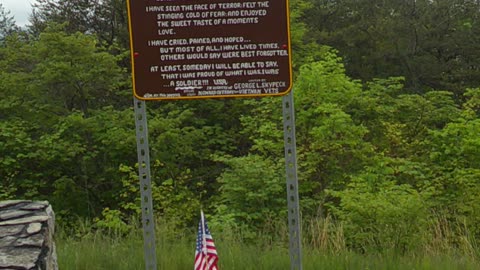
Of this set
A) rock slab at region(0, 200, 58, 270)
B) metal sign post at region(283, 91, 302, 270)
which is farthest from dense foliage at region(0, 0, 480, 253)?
rock slab at region(0, 200, 58, 270)

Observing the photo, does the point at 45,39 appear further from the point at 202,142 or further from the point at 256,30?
the point at 256,30

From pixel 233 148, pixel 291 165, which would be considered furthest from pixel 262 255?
pixel 233 148

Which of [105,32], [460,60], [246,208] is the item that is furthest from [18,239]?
[460,60]

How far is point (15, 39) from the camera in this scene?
12.6 meters

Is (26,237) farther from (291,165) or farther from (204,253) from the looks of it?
(291,165)

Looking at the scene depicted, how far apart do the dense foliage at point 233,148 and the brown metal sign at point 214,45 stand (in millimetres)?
2430

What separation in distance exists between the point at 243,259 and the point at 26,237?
1604 millimetres

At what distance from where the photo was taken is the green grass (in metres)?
3.91

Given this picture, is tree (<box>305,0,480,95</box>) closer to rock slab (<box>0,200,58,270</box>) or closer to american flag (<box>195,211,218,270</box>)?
rock slab (<box>0,200,58,270</box>)

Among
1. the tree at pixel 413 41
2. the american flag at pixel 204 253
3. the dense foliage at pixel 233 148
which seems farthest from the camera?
the tree at pixel 413 41

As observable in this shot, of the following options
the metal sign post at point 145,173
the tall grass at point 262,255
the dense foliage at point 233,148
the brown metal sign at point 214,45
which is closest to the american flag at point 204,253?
the metal sign post at point 145,173

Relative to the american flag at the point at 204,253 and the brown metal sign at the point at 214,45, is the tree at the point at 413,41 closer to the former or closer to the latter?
the brown metal sign at the point at 214,45

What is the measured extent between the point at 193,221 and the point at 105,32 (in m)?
8.79

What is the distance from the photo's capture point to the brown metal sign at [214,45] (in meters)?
3.11
